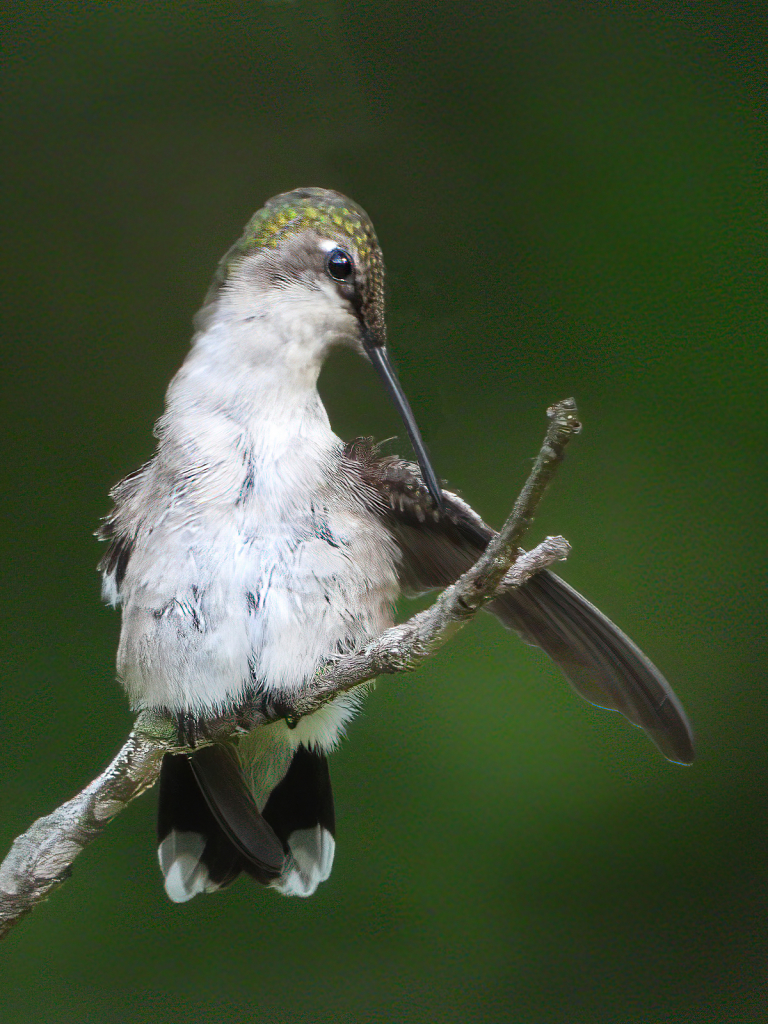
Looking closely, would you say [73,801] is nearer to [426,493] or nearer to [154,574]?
[154,574]

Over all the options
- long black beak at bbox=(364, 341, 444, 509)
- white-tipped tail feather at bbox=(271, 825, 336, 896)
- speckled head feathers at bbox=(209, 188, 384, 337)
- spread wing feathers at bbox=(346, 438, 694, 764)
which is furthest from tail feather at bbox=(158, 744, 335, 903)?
speckled head feathers at bbox=(209, 188, 384, 337)

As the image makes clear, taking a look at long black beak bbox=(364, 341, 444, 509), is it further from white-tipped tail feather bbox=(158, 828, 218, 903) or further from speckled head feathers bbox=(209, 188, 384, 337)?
white-tipped tail feather bbox=(158, 828, 218, 903)

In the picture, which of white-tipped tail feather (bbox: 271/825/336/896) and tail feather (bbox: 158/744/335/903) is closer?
tail feather (bbox: 158/744/335/903)

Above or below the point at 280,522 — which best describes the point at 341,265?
above

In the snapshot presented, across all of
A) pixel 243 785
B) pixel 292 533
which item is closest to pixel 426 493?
pixel 292 533

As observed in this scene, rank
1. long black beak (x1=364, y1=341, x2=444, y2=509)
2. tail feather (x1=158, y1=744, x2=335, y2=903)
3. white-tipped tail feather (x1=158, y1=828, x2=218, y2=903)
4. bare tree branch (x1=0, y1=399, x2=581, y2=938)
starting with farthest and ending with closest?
white-tipped tail feather (x1=158, y1=828, x2=218, y2=903)
tail feather (x1=158, y1=744, x2=335, y2=903)
long black beak (x1=364, y1=341, x2=444, y2=509)
bare tree branch (x1=0, y1=399, x2=581, y2=938)

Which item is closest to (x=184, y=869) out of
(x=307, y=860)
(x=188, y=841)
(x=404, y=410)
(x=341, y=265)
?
(x=188, y=841)

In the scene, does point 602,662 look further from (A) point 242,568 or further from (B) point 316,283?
(B) point 316,283
